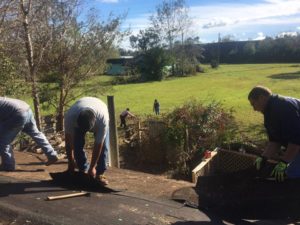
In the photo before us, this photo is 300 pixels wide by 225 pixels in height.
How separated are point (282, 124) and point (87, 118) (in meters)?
2.51

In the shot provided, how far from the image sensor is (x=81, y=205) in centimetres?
554

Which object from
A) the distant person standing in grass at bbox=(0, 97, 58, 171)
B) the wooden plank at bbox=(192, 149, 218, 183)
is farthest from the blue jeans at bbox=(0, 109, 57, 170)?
the wooden plank at bbox=(192, 149, 218, 183)

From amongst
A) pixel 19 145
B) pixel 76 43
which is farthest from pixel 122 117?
pixel 19 145

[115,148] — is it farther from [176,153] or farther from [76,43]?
[76,43]

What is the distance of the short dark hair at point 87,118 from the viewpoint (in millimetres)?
6004

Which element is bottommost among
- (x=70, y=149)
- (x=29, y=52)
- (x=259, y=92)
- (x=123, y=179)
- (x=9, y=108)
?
(x=123, y=179)

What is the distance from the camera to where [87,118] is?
A: 19.7 ft

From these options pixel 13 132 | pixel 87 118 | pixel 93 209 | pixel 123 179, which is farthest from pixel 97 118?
pixel 13 132

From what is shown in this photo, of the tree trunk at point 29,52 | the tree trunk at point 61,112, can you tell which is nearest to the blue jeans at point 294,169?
the tree trunk at point 29,52

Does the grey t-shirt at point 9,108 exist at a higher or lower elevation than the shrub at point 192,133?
higher

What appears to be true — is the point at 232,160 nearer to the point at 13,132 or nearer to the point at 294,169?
the point at 13,132

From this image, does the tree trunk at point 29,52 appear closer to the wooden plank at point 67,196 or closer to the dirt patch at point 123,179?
the dirt patch at point 123,179

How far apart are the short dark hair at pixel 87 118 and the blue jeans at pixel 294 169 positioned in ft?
8.23

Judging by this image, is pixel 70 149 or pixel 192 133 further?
pixel 192 133
